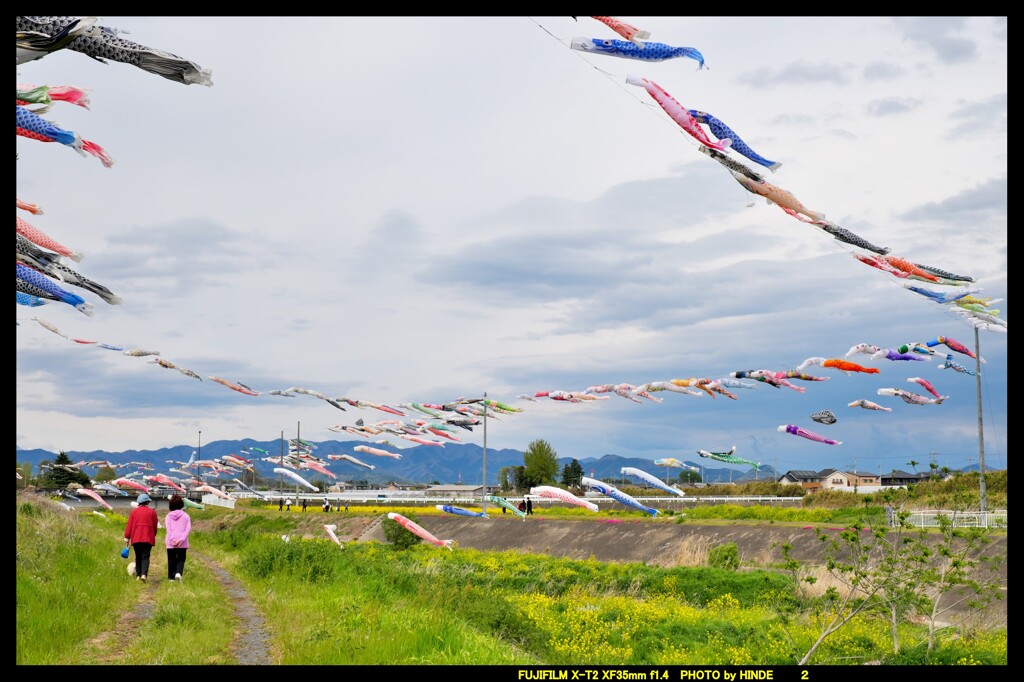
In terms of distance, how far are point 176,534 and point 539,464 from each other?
264ft

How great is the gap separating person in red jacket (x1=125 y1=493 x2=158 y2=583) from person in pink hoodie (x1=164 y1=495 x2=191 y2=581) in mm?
283

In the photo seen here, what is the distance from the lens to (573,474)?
100562 millimetres

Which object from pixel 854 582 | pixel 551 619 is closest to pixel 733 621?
pixel 551 619

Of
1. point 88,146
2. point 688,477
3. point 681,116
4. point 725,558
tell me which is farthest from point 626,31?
point 688,477

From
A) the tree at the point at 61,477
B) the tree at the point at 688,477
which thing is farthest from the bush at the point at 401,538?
the tree at the point at 688,477

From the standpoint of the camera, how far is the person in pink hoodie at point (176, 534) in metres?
14.2

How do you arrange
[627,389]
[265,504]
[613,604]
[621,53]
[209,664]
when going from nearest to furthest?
[209,664] → [621,53] → [613,604] → [627,389] → [265,504]

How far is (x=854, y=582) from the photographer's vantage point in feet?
40.6

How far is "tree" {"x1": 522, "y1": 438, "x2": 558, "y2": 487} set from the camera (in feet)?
303

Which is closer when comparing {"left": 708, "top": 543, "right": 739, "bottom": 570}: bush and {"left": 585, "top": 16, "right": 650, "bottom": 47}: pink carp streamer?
{"left": 585, "top": 16, "right": 650, "bottom": 47}: pink carp streamer

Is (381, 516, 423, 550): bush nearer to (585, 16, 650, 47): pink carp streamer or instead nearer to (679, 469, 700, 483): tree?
(585, 16, 650, 47): pink carp streamer

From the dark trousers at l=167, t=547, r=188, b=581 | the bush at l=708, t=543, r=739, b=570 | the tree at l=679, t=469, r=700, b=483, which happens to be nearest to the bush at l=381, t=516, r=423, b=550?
the bush at l=708, t=543, r=739, b=570

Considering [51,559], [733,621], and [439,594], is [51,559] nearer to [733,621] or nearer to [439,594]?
[439,594]

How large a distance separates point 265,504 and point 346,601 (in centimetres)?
6255
